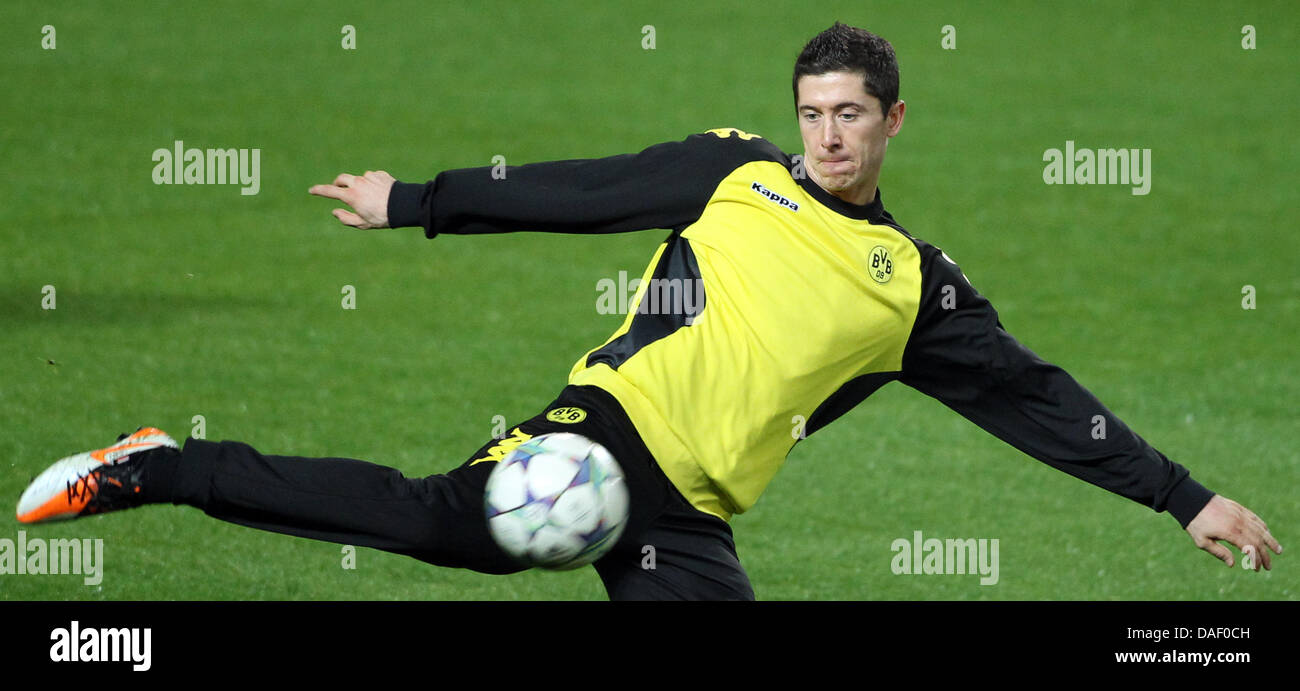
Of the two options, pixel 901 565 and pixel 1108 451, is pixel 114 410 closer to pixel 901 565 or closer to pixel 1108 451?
pixel 901 565

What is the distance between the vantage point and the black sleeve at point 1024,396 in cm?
563

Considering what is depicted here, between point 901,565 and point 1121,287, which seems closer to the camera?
point 901,565

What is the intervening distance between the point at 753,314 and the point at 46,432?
5.40 meters

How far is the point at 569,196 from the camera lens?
5449 millimetres

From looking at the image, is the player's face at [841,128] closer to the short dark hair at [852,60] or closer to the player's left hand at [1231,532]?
the short dark hair at [852,60]

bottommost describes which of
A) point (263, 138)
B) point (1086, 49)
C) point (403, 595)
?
point (403, 595)

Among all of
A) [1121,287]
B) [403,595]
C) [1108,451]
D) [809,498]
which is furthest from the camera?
[1121,287]

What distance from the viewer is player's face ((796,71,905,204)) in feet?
17.9

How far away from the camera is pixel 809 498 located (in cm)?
921

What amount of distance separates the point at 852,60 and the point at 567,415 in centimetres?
148

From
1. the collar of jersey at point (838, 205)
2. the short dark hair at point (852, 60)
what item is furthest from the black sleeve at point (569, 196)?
the short dark hair at point (852, 60)

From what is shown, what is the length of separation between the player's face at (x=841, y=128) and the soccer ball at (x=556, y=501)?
3.94ft

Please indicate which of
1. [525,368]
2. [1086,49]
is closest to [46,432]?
[525,368]

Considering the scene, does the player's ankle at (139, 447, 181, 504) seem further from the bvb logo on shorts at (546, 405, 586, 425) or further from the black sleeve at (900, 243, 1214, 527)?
the black sleeve at (900, 243, 1214, 527)
